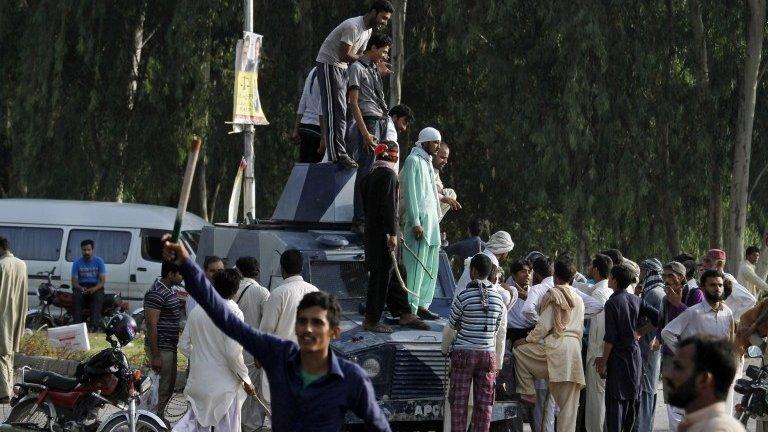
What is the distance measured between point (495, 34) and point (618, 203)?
366 centimetres

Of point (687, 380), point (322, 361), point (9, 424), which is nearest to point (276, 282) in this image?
point (9, 424)

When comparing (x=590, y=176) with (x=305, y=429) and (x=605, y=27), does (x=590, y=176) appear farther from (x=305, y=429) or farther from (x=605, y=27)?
(x=305, y=429)

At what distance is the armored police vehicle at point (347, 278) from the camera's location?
11.6 metres

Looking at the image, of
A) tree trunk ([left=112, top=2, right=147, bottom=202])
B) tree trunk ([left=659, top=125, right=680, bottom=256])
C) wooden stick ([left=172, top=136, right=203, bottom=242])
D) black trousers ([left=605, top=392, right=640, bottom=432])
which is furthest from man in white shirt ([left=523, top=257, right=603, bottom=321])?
tree trunk ([left=112, top=2, right=147, bottom=202])

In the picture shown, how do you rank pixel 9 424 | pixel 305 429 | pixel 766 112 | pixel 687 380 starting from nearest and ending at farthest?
pixel 687 380 → pixel 305 429 → pixel 9 424 → pixel 766 112

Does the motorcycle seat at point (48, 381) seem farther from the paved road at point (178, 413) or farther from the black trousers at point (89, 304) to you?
the black trousers at point (89, 304)

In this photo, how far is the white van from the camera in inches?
1007

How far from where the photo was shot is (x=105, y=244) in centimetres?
2573

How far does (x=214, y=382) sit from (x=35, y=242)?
16.2 meters

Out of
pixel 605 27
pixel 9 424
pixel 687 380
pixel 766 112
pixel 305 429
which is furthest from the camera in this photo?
pixel 766 112

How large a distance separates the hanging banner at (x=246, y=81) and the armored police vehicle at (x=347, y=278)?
6819 millimetres

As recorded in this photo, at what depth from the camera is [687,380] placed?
208 inches

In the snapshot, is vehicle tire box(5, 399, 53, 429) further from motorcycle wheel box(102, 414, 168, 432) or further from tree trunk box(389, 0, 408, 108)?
tree trunk box(389, 0, 408, 108)

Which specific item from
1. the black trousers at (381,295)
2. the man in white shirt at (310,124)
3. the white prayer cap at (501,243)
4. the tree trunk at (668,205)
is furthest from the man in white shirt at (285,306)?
the tree trunk at (668,205)
